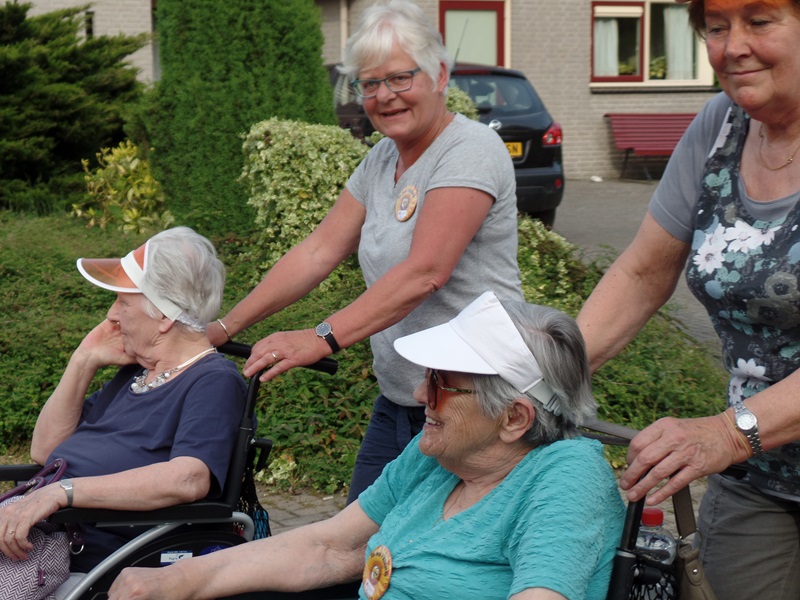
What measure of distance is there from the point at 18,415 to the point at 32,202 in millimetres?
6007

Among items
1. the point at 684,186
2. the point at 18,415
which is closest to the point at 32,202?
the point at 18,415

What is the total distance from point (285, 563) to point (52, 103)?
1066 cm

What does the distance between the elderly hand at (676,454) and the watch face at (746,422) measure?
0.07 feet

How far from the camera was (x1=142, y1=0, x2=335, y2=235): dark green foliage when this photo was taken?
9.57 metres

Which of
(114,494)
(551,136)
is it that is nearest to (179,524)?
(114,494)

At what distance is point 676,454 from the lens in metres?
2.20

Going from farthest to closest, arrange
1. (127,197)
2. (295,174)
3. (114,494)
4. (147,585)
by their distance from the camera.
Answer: (127,197)
(295,174)
(114,494)
(147,585)

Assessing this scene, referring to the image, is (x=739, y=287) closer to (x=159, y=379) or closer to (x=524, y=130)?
(x=159, y=379)

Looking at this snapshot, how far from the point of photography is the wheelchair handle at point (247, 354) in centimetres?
341

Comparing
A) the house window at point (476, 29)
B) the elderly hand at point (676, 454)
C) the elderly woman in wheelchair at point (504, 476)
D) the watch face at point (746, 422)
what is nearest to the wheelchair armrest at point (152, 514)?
the elderly woman in wheelchair at point (504, 476)

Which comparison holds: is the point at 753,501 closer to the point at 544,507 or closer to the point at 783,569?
the point at 783,569

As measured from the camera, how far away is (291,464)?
6.08m

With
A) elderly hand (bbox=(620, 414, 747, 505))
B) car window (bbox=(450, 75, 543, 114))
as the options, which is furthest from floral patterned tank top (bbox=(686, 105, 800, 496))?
car window (bbox=(450, 75, 543, 114))

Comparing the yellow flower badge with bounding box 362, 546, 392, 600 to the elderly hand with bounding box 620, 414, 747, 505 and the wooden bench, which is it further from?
the wooden bench
